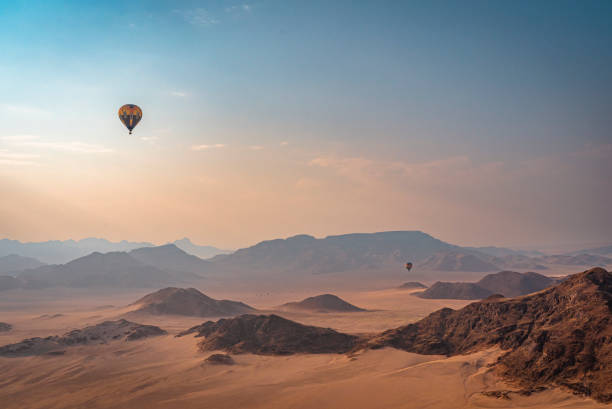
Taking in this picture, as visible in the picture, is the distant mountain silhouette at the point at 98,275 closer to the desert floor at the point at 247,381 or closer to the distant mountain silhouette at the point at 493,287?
the distant mountain silhouette at the point at 493,287

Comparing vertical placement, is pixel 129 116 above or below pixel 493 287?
above

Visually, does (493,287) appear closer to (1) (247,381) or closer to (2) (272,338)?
(2) (272,338)

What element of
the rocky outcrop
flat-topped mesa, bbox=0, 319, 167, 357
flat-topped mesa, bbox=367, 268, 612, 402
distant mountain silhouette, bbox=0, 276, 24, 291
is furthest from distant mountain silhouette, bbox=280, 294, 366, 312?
distant mountain silhouette, bbox=0, 276, 24, 291

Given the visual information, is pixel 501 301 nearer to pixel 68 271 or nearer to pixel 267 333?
pixel 267 333

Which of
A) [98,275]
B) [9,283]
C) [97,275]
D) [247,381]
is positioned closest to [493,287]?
[247,381]

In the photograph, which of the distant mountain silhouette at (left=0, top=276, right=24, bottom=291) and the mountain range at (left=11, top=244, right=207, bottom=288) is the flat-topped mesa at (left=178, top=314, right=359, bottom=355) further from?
the mountain range at (left=11, top=244, right=207, bottom=288)

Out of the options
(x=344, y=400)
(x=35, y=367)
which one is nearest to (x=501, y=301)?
(x=344, y=400)
